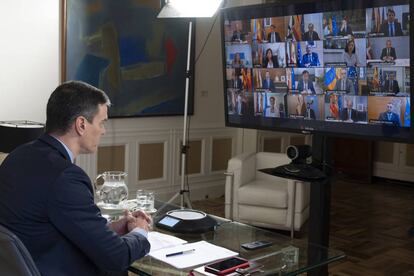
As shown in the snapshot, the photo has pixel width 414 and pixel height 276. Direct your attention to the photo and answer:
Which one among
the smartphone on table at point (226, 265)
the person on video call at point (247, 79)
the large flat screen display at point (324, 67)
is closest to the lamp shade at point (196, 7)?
the large flat screen display at point (324, 67)

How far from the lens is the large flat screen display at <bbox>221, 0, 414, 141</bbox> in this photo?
8.45 ft

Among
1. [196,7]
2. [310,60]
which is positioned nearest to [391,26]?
[310,60]

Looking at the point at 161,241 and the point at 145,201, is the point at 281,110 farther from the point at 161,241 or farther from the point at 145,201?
the point at 161,241

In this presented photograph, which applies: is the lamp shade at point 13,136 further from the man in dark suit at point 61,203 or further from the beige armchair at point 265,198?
the man in dark suit at point 61,203

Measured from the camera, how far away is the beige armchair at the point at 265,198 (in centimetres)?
450

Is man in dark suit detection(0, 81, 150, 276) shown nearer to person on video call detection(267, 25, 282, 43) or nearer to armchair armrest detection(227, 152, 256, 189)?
person on video call detection(267, 25, 282, 43)

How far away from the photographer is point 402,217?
5.56m

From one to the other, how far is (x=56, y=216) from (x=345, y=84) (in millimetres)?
1683

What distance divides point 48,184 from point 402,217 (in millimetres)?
4690

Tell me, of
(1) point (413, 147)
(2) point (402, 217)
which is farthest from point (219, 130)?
(1) point (413, 147)

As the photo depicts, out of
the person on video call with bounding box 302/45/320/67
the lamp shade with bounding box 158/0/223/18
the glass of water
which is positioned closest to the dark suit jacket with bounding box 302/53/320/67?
the person on video call with bounding box 302/45/320/67

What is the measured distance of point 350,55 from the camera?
2703 mm

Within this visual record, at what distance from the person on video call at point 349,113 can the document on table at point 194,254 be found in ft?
3.62

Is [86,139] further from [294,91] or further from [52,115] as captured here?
[294,91]
